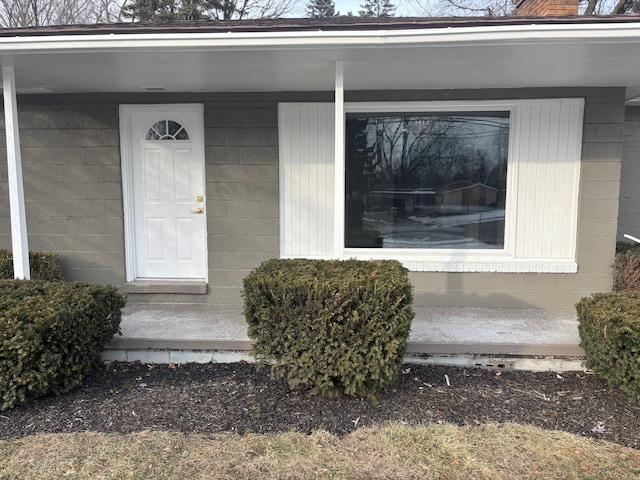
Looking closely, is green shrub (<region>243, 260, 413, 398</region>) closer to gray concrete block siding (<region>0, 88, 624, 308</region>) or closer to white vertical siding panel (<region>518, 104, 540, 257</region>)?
gray concrete block siding (<region>0, 88, 624, 308</region>)

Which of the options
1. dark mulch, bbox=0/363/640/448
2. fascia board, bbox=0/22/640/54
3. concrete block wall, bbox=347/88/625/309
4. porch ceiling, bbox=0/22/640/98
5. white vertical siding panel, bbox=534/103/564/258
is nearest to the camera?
dark mulch, bbox=0/363/640/448

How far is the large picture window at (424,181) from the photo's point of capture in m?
5.43

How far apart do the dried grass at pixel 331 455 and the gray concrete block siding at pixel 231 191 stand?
8.59ft

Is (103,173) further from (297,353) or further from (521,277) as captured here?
(521,277)

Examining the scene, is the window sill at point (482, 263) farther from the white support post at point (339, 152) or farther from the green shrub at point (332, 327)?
the green shrub at point (332, 327)

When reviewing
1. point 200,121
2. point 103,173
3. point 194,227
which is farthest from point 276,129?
point 103,173

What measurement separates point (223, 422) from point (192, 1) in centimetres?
1744

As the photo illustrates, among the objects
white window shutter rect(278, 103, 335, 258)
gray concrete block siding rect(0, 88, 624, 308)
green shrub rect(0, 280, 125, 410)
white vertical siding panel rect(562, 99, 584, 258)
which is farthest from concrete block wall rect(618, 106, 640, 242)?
green shrub rect(0, 280, 125, 410)

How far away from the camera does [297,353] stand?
10.6 ft

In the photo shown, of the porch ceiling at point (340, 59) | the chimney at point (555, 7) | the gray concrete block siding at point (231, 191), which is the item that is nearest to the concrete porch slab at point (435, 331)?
the gray concrete block siding at point (231, 191)

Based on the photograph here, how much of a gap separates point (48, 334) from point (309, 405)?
1815mm

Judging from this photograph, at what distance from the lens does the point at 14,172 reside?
412 cm

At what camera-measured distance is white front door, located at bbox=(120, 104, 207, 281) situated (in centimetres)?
556

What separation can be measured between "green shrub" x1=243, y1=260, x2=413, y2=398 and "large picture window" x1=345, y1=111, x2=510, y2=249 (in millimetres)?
2325
